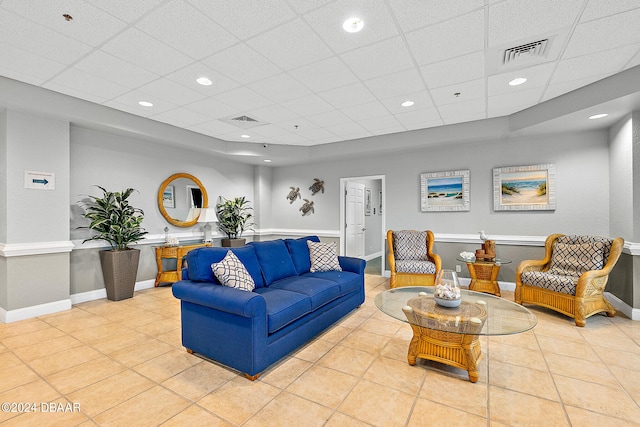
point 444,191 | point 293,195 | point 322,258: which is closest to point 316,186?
point 293,195

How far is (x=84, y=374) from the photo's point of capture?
2373 mm

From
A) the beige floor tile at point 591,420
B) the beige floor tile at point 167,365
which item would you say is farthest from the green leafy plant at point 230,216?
the beige floor tile at point 591,420

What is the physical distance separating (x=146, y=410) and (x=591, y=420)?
9.32 ft

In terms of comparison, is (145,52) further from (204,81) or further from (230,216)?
(230,216)

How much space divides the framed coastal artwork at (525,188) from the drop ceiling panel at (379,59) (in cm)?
306

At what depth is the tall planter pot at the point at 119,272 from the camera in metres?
4.28

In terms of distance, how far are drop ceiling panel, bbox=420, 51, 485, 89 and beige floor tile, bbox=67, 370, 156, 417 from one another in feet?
12.1

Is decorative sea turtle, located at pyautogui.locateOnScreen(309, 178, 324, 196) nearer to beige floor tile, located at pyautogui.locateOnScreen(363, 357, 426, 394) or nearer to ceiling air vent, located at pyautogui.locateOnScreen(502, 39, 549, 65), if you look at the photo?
ceiling air vent, located at pyautogui.locateOnScreen(502, 39, 549, 65)

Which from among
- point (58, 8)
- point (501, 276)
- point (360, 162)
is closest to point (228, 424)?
point (58, 8)

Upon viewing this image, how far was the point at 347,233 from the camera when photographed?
6766 millimetres

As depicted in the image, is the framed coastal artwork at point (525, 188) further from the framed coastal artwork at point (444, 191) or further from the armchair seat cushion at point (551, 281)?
the armchair seat cushion at point (551, 281)

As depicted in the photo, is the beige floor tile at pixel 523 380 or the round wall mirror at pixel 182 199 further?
the round wall mirror at pixel 182 199

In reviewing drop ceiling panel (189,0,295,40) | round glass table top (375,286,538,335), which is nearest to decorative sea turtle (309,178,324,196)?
round glass table top (375,286,538,335)

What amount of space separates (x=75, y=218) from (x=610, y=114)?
7178 millimetres
